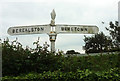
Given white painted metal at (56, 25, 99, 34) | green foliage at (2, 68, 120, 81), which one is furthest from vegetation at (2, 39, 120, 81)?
white painted metal at (56, 25, 99, 34)

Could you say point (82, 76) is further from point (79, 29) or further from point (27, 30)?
point (27, 30)

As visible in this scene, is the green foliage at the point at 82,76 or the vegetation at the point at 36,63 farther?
the vegetation at the point at 36,63

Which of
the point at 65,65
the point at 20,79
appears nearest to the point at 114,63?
the point at 65,65

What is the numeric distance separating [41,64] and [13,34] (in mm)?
1943

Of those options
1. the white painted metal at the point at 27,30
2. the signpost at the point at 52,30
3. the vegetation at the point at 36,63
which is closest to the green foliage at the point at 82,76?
the vegetation at the point at 36,63

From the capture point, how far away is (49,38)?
22.8ft

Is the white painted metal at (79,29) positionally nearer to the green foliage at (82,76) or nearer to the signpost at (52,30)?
the signpost at (52,30)

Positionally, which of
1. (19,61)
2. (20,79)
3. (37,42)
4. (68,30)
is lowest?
(20,79)

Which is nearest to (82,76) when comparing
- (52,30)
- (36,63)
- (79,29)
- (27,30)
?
(36,63)

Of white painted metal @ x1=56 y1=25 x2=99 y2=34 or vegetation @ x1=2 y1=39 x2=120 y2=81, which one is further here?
white painted metal @ x1=56 y1=25 x2=99 y2=34

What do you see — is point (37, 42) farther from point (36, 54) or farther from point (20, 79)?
point (20, 79)

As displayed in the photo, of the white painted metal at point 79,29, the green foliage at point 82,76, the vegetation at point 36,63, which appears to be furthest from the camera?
the white painted metal at point 79,29

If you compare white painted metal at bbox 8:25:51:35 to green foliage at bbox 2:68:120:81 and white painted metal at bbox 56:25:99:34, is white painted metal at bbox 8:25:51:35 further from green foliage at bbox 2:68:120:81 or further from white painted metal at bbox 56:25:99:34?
green foliage at bbox 2:68:120:81

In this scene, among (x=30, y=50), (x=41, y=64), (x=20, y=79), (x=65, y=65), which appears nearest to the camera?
(x=20, y=79)
